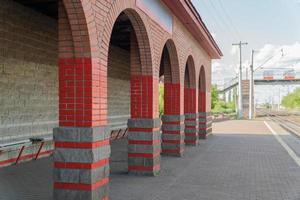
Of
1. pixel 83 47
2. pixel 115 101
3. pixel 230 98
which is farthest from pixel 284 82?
pixel 83 47

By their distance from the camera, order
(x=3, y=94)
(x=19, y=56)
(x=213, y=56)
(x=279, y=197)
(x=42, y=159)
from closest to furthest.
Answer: (x=279, y=197) < (x=3, y=94) < (x=19, y=56) < (x=42, y=159) < (x=213, y=56)

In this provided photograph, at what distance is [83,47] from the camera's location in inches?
228

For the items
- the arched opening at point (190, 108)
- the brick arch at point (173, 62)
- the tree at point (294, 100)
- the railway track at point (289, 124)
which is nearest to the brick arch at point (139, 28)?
the brick arch at point (173, 62)

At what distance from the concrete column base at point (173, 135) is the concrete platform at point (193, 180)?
390mm

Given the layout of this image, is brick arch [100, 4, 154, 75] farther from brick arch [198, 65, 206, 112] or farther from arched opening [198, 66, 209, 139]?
brick arch [198, 65, 206, 112]

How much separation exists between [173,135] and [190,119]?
3640 mm

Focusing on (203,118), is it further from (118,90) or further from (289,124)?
(289,124)

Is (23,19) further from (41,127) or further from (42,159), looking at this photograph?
(42,159)

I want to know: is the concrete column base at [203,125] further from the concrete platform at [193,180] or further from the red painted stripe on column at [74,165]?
the red painted stripe on column at [74,165]

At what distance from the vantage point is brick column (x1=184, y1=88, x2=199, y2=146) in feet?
51.9

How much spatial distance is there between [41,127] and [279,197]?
7.04m

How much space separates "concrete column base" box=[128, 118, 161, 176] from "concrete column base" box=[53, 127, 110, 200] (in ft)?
10.8

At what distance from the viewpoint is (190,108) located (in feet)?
53.1

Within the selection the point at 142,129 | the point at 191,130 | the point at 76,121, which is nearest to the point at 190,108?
the point at 191,130
